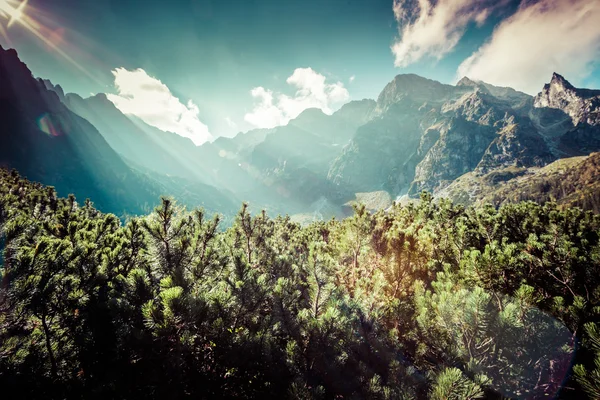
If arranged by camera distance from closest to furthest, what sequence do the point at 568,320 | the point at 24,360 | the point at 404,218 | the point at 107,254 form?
the point at 24,360 → the point at 568,320 → the point at 107,254 → the point at 404,218

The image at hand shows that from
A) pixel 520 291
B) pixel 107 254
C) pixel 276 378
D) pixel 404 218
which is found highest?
pixel 404 218

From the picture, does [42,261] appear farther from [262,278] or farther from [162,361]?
[262,278]

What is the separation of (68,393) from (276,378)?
11.3ft

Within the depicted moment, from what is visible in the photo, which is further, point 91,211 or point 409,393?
point 91,211

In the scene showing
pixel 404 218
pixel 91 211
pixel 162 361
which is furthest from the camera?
pixel 91 211

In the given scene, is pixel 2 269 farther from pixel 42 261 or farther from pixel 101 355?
pixel 101 355

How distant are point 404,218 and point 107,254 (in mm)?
17642

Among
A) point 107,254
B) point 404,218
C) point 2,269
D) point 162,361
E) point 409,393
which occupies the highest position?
point 404,218

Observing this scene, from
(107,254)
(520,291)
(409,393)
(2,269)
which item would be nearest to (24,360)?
(2,269)

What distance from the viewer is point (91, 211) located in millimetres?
22141

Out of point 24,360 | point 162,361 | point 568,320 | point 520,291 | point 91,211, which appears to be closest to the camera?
point 162,361

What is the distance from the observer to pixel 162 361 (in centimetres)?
384

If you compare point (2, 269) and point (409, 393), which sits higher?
point (2, 269)

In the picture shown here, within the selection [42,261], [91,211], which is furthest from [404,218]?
[91,211]
